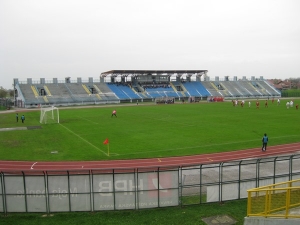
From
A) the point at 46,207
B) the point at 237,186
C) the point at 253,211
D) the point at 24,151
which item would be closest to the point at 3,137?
the point at 24,151

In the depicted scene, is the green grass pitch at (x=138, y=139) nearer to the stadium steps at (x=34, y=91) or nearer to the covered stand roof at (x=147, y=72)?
the stadium steps at (x=34, y=91)

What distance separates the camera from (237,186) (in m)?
13.1

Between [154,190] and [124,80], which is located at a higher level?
[124,80]

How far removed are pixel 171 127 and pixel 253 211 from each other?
81.9 ft

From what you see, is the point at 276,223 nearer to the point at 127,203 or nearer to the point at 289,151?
the point at 127,203

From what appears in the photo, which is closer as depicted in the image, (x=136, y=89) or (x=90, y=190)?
(x=90, y=190)

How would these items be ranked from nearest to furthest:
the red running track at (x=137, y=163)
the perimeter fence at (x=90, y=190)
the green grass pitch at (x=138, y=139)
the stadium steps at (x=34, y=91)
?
the perimeter fence at (x=90, y=190)
the red running track at (x=137, y=163)
the green grass pitch at (x=138, y=139)
the stadium steps at (x=34, y=91)

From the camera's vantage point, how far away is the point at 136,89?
93.6m

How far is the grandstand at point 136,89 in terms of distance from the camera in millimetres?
79250

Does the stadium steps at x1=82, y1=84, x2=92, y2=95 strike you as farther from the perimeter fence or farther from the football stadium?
the perimeter fence

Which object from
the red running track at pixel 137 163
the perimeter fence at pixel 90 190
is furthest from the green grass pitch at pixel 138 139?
the perimeter fence at pixel 90 190

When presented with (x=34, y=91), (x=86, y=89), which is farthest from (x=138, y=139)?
(x=86, y=89)

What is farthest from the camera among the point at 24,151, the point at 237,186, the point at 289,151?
the point at 24,151

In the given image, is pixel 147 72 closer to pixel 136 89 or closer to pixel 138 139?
pixel 136 89
